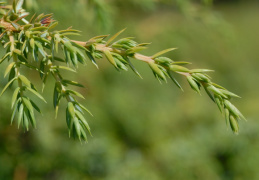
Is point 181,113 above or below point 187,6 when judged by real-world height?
below

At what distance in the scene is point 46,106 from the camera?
4.91ft

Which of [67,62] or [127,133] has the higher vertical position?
[67,62]

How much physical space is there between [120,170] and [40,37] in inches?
40.2

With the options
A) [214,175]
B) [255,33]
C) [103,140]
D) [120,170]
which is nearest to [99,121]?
[103,140]

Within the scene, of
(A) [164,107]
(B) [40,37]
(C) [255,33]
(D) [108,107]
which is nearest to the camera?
(B) [40,37]

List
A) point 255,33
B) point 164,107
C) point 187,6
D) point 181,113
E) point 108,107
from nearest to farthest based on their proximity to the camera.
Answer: point 187,6
point 108,107
point 164,107
point 181,113
point 255,33

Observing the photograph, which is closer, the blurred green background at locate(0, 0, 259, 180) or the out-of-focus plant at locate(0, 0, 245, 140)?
the out-of-focus plant at locate(0, 0, 245, 140)

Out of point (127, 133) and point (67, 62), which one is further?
point (127, 133)

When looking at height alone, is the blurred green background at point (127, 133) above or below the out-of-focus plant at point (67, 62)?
below

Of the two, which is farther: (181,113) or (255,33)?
(255,33)

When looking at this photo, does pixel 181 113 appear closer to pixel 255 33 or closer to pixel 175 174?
pixel 175 174

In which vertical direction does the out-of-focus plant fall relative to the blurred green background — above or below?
above

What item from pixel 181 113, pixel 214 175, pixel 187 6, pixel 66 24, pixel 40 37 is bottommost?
pixel 181 113

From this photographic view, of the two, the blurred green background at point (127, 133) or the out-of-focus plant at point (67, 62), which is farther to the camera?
the blurred green background at point (127, 133)
